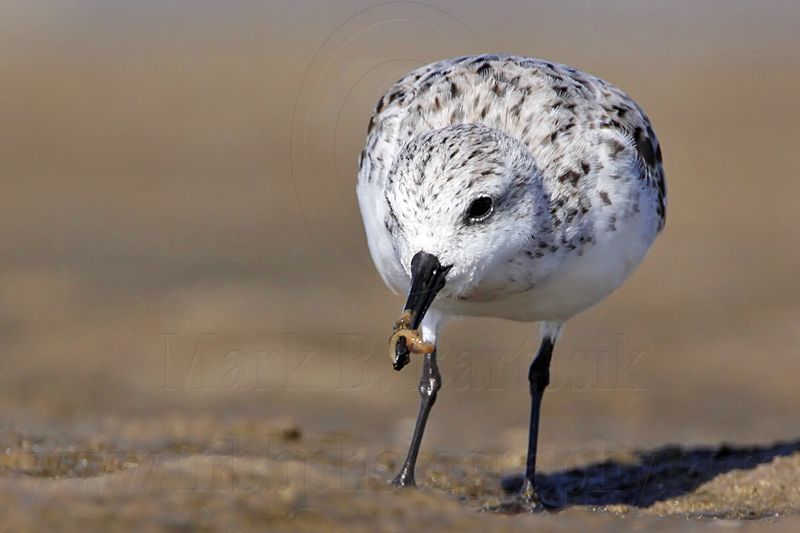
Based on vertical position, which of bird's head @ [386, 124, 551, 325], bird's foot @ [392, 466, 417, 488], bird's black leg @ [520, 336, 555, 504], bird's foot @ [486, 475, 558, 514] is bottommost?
bird's foot @ [486, 475, 558, 514]

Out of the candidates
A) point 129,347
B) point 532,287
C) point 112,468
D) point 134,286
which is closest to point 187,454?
point 112,468

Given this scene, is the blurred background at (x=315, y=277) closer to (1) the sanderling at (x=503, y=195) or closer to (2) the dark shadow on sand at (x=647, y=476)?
(2) the dark shadow on sand at (x=647, y=476)

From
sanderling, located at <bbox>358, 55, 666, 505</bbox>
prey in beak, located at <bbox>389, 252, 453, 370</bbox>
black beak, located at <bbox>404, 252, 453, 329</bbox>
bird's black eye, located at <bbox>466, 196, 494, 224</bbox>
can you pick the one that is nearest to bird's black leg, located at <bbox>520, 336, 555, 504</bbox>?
sanderling, located at <bbox>358, 55, 666, 505</bbox>

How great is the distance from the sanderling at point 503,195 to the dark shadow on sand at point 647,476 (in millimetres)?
451

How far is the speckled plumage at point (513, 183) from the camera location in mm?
6910

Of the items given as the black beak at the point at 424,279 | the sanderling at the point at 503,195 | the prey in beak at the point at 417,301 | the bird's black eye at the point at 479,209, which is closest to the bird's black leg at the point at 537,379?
the sanderling at the point at 503,195

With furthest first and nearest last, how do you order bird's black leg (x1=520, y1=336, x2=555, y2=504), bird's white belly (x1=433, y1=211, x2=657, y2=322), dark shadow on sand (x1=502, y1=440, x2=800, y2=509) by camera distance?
bird's black leg (x1=520, y1=336, x2=555, y2=504), dark shadow on sand (x1=502, y1=440, x2=800, y2=509), bird's white belly (x1=433, y1=211, x2=657, y2=322)

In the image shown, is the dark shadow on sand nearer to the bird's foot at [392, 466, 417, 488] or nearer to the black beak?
the bird's foot at [392, 466, 417, 488]

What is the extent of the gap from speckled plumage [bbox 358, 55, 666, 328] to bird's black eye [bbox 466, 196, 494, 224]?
0.14 ft

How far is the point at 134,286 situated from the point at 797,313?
8.86 meters

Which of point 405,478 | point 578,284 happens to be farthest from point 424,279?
point 405,478

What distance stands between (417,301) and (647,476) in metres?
3.42

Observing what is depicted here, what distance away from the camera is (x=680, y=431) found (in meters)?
12.4

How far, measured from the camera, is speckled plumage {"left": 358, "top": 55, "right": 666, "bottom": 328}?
691 cm
